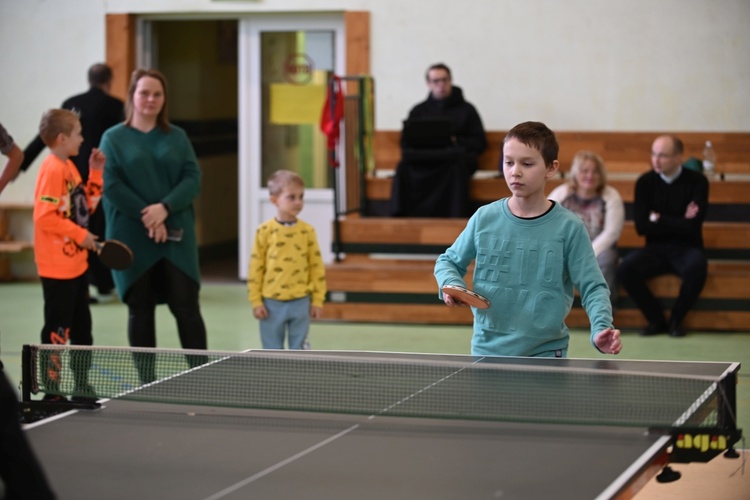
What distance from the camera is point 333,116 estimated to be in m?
9.19

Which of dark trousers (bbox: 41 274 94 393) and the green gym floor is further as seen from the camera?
the green gym floor

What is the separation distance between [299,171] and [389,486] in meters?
8.33

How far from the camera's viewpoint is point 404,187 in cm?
918

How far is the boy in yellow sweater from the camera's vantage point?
596 centimetres

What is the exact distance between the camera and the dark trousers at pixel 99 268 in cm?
915

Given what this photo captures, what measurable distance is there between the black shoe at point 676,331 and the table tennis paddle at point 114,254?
411 cm

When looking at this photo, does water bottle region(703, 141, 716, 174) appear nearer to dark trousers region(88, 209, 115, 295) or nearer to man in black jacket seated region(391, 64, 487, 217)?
man in black jacket seated region(391, 64, 487, 217)

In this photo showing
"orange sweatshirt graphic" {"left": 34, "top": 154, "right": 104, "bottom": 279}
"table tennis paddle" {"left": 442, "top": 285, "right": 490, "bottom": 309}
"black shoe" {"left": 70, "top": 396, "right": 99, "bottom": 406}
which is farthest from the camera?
"orange sweatshirt graphic" {"left": 34, "top": 154, "right": 104, "bottom": 279}

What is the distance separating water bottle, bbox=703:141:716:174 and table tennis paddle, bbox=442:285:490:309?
6233mm

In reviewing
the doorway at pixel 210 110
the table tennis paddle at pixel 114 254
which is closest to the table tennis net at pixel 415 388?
the table tennis paddle at pixel 114 254

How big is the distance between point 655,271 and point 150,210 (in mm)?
3943

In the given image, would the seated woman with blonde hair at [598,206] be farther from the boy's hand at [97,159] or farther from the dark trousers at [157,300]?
the boy's hand at [97,159]

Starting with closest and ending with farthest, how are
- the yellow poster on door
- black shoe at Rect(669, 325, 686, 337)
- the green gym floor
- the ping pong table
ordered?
the ping pong table < the green gym floor < black shoe at Rect(669, 325, 686, 337) < the yellow poster on door

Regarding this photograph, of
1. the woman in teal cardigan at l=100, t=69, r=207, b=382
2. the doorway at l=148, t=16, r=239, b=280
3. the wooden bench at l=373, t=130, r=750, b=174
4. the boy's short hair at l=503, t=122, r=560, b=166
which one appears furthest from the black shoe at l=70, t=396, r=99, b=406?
the doorway at l=148, t=16, r=239, b=280
